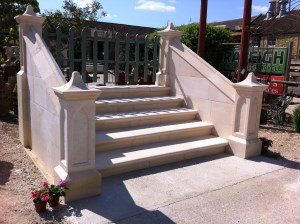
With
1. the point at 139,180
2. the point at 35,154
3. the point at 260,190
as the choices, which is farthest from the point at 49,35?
the point at 260,190

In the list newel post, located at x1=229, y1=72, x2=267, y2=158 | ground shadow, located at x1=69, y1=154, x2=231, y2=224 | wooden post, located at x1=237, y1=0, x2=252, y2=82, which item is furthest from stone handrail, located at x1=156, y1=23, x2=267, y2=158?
ground shadow, located at x1=69, y1=154, x2=231, y2=224

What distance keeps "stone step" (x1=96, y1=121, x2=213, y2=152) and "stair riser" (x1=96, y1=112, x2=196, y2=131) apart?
125 millimetres

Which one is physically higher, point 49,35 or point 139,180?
point 49,35

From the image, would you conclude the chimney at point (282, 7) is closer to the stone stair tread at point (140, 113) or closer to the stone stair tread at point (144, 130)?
the stone stair tread at point (140, 113)

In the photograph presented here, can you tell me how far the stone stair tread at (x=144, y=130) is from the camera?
175 inches

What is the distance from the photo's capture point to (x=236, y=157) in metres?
4.91

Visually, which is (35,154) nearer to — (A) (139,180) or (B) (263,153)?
(A) (139,180)

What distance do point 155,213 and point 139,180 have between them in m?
0.80

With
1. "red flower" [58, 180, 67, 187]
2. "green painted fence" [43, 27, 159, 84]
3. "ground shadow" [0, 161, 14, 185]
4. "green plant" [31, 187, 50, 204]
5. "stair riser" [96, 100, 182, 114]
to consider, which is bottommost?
"ground shadow" [0, 161, 14, 185]

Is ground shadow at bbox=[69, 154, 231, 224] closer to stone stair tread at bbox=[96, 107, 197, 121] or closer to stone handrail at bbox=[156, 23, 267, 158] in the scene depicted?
stone stair tread at bbox=[96, 107, 197, 121]

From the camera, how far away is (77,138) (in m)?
3.13

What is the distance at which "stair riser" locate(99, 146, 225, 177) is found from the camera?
3.91m

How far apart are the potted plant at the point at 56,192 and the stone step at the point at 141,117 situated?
1.70 m

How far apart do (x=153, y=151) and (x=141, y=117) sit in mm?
893
